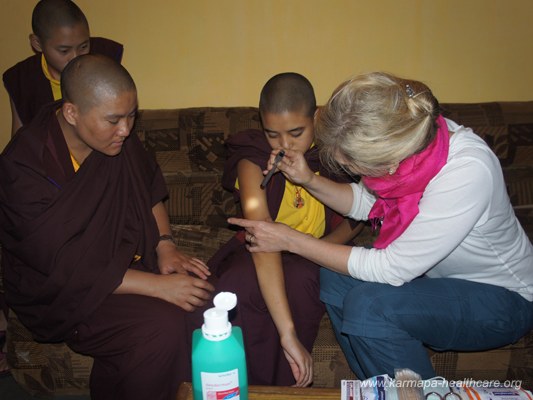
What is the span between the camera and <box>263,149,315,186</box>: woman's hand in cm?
175

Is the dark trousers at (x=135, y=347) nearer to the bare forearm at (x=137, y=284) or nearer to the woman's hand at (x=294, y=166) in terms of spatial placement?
the bare forearm at (x=137, y=284)

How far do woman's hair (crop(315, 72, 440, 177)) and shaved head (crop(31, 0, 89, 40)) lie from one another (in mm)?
1392

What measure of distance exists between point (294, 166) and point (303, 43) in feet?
3.57

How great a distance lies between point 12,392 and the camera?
2.02 metres

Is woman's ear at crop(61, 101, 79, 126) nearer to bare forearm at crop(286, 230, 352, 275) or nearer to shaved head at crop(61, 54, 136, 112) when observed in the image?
shaved head at crop(61, 54, 136, 112)

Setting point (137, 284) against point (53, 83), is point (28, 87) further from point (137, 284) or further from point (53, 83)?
point (137, 284)

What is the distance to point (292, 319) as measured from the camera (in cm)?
173

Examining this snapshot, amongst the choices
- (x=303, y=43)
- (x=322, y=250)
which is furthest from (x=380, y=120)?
(x=303, y=43)

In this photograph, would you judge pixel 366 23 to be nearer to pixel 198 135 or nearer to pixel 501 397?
pixel 198 135

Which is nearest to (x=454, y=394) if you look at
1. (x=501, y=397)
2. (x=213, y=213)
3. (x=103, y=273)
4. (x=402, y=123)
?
(x=501, y=397)

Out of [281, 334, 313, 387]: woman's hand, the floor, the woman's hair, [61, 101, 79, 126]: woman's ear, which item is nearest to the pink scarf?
the woman's hair

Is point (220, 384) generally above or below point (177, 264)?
above

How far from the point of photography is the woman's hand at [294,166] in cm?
175

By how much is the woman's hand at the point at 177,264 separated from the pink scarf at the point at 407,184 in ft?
2.20
